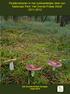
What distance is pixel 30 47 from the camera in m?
3.22

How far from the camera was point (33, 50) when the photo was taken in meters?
3.22

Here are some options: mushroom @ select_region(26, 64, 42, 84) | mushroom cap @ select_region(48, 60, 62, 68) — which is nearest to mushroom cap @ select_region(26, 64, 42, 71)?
mushroom @ select_region(26, 64, 42, 84)

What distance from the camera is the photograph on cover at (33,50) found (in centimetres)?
321

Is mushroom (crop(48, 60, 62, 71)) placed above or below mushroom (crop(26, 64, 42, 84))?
above

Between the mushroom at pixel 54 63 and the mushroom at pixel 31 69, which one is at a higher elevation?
the mushroom at pixel 54 63

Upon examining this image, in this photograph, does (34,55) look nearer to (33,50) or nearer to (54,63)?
(33,50)

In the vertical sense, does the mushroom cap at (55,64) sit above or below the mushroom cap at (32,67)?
above

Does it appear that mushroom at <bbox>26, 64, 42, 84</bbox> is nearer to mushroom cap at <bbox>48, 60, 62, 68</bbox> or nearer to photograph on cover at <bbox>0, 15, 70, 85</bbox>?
photograph on cover at <bbox>0, 15, 70, 85</bbox>

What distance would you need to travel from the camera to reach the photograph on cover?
3213 mm

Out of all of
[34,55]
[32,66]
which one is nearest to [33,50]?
[34,55]

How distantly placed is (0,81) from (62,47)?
2.23 ft

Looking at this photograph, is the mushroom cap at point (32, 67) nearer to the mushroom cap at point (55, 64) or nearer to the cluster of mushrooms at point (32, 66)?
the cluster of mushrooms at point (32, 66)

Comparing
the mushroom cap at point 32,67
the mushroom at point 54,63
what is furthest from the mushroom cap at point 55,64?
the mushroom cap at point 32,67

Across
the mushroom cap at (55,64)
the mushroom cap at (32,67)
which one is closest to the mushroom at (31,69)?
the mushroom cap at (32,67)
